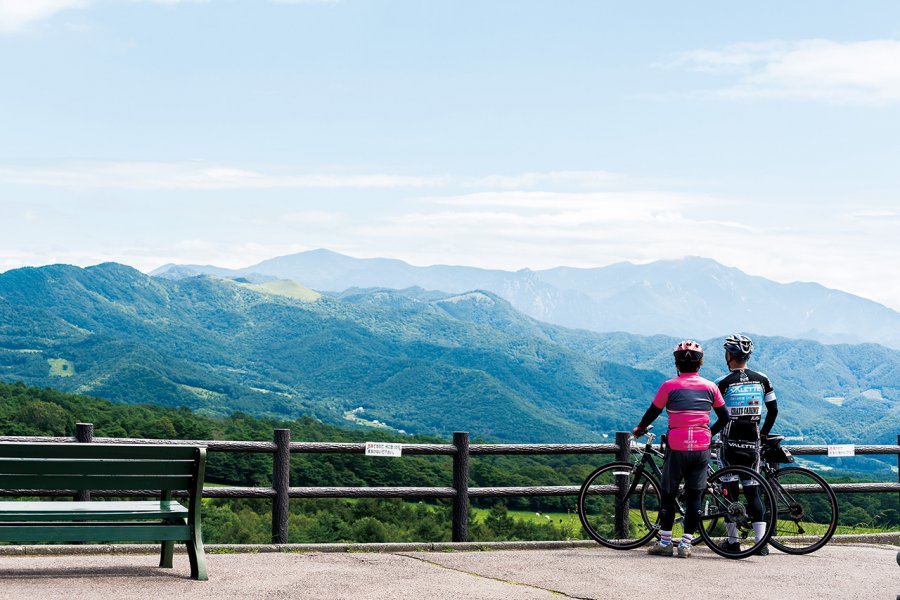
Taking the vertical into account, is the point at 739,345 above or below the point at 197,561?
above

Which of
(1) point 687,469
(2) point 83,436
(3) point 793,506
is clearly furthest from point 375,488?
(3) point 793,506

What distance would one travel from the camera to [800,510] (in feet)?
32.5

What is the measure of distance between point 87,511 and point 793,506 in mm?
6051

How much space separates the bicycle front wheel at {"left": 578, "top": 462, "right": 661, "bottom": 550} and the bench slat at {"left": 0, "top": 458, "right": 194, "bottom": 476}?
380 centimetres

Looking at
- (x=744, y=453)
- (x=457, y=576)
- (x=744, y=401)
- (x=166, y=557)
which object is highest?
(x=744, y=401)

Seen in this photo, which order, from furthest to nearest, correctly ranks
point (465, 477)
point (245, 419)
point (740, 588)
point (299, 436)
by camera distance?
point (245, 419)
point (299, 436)
point (465, 477)
point (740, 588)

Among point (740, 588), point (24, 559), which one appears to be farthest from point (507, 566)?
point (24, 559)

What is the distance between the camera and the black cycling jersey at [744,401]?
9.55 meters

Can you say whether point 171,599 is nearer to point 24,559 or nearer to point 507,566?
point 24,559

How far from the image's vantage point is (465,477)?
34.6 ft

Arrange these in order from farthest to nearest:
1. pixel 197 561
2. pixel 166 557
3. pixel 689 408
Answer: pixel 689 408
pixel 166 557
pixel 197 561

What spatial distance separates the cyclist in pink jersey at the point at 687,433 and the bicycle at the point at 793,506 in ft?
2.83

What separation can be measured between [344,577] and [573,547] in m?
3.00

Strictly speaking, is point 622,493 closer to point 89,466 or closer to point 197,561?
point 197,561
